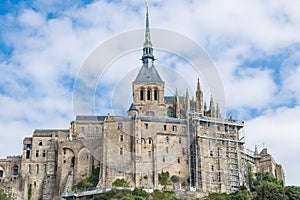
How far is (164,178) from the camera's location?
90625 millimetres

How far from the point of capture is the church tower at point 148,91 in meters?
105

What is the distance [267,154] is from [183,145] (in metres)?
19.3

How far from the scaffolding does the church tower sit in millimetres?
9490

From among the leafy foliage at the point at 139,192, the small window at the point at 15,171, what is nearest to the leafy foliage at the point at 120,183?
the leafy foliage at the point at 139,192

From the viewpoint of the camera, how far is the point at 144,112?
10438 centimetres

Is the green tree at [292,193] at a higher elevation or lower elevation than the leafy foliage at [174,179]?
lower

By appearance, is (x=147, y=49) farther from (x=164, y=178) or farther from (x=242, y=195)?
(x=242, y=195)

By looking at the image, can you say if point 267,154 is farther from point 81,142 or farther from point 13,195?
point 13,195

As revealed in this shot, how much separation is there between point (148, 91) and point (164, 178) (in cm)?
2181

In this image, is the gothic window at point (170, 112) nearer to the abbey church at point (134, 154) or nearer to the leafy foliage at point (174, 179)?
the abbey church at point (134, 154)

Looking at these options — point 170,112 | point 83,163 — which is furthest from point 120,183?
point 170,112

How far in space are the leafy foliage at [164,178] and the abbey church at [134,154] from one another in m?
0.66

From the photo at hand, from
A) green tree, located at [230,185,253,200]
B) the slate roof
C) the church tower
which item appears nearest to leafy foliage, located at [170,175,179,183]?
green tree, located at [230,185,253,200]

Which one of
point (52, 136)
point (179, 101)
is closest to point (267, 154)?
point (179, 101)
